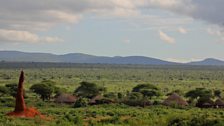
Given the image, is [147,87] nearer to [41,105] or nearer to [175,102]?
[175,102]

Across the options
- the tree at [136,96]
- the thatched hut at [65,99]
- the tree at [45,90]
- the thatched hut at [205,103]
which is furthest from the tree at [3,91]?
the thatched hut at [205,103]

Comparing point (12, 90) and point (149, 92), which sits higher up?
point (149, 92)

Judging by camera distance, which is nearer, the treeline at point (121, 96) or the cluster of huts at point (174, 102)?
the cluster of huts at point (174, 102)

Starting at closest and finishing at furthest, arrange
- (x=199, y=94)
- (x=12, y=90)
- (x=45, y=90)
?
(x=199, y=94) < (x=45, y=90) < (x=12, y=90)

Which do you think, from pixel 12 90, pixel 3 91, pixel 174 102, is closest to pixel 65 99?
pixel 3 91

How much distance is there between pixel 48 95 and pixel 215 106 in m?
28.3

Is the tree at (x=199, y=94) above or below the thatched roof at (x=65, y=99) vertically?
above

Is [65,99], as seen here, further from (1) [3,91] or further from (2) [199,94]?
(2) [199,94]

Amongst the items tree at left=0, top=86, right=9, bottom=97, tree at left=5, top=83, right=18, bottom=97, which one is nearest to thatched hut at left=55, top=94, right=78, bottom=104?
tree at left=5, top=83, right=18, bottom=97

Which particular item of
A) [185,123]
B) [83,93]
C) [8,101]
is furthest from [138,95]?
[185,123]

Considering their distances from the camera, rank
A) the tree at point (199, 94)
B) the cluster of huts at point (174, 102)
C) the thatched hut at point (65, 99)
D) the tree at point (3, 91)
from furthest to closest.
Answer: the tree at point (3, 91) → the tree at point (199, 94) → the thatched hut at point (65, 99) → the cluster of huts at point (174, 102)

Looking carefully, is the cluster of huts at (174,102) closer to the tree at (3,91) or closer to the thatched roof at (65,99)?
the thatched roof at (65,99)

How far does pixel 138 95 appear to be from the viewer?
262 ft

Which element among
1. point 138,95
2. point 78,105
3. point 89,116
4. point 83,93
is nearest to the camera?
point 89,116
